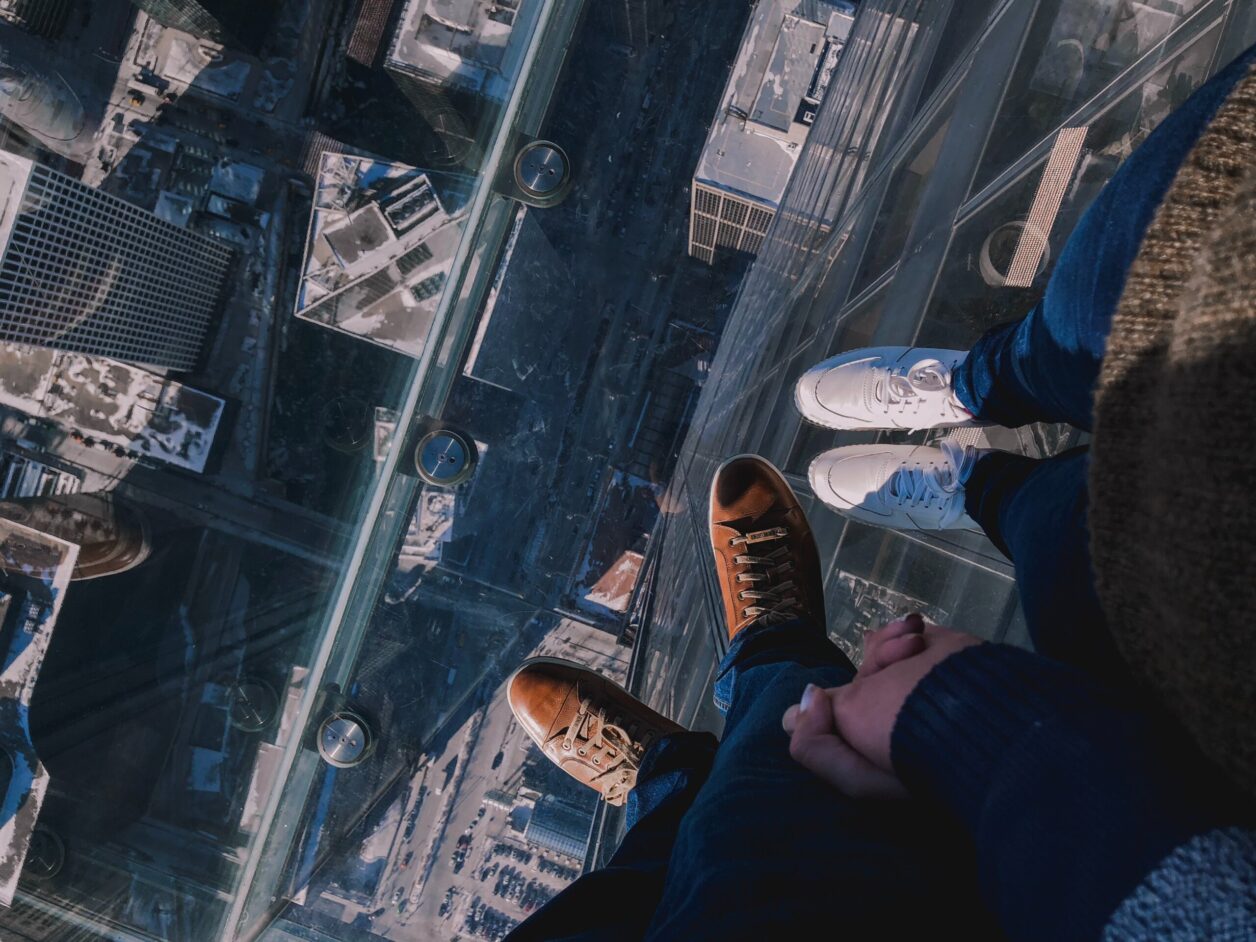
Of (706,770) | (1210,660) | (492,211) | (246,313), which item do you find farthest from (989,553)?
(246,313)

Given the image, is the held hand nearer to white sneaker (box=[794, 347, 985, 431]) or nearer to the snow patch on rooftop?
white sneaker (box=[794, 347, 985, 431])

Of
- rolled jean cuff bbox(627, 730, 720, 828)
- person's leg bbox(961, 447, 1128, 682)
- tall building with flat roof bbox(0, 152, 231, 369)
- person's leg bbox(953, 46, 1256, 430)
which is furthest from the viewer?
tall building with flat roof bbox(0, 152, 231, 369)

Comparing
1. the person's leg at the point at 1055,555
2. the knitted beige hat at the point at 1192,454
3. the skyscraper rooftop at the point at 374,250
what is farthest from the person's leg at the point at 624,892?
the skyscraper rooftop at the point at 374,250

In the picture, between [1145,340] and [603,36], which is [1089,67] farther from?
[603,36]

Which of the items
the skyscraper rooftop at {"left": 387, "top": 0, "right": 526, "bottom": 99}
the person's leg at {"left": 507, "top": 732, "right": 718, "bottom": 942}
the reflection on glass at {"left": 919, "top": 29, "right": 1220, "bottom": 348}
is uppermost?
the skyscraper rooftop at {"left": 387, "top": 0, "right": 526, "bottom": 99}

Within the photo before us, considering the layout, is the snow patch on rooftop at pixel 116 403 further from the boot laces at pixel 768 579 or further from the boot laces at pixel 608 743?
the boot laces at pixel 768 579

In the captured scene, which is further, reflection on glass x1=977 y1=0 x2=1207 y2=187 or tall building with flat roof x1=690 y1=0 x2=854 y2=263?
tall building with flat roof x1=690 y1=0 x2=854 y2=263

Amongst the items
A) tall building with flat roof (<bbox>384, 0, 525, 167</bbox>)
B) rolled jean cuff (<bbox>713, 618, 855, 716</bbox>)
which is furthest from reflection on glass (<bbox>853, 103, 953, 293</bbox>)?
tall building with flat roof (<bbox>384, 0, 525, 167</bbox>)
